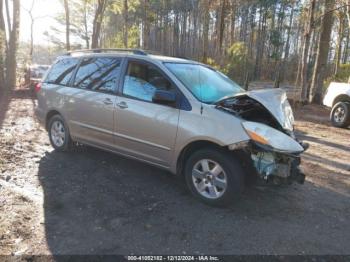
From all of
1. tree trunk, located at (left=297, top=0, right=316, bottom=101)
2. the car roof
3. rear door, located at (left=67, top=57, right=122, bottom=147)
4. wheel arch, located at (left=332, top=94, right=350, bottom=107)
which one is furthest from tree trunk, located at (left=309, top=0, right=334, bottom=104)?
rear door, located at (left=67, top=57, right=122, bottom=147)

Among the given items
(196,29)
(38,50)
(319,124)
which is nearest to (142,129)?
(319,124)

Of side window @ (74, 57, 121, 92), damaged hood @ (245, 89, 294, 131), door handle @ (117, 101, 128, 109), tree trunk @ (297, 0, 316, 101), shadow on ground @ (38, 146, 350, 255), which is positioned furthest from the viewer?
tree trunk @ (297, 0, 316, 101)

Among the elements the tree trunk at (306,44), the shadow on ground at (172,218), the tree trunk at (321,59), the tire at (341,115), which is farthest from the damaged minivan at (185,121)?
the tree trunk at (321,59)

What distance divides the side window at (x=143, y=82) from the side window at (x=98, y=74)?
267 millimetres

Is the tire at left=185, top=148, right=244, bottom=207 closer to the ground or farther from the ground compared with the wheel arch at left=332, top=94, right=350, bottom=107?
closer to the ground

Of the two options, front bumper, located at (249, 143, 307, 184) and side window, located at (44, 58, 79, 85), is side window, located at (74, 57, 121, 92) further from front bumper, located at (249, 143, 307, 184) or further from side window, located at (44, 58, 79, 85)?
front bumper, located at (249, 143, 307, 184)

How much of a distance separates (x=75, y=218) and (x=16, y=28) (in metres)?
15.1

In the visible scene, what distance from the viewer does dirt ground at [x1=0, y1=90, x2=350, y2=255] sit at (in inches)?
132

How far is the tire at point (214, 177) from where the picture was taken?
395 centimetres

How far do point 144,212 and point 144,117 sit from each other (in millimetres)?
1296

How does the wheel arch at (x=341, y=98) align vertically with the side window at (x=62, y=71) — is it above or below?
below

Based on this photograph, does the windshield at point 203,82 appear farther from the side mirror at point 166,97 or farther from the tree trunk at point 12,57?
the tree trunk at point 12,57

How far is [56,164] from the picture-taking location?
5.61 metres

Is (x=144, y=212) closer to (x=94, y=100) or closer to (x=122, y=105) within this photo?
(x=122, y=105)
